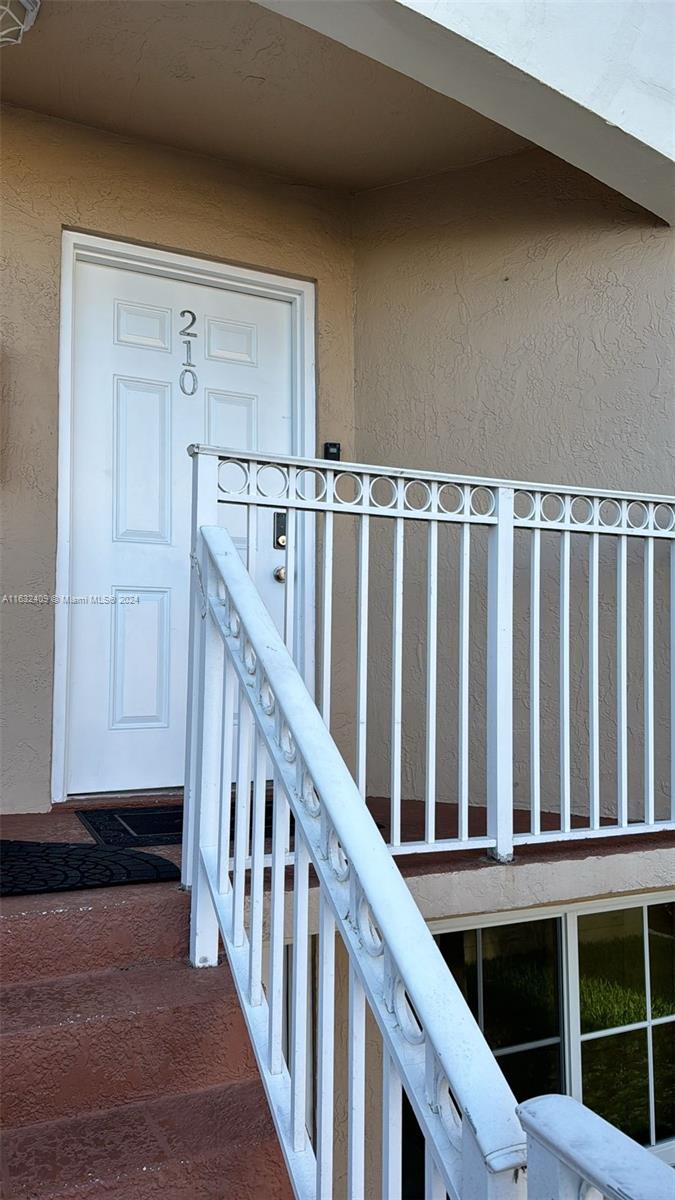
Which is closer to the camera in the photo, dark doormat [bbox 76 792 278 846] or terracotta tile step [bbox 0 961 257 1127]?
terracotta tile step [bbox 0 961 257 1127]

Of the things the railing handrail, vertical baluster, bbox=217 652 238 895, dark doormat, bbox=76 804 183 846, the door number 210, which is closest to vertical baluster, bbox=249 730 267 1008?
vertical baluster, bbox=217 652 238 895

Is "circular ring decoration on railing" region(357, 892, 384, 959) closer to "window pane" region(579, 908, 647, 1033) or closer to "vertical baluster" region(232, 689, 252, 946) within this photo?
"vertical baluster" region(232, 689, 252, 946)

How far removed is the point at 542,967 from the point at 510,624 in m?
1.34

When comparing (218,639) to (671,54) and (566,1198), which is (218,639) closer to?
(566,1198)

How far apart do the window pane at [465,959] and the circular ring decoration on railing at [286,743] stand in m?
1.75

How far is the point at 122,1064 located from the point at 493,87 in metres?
2.71

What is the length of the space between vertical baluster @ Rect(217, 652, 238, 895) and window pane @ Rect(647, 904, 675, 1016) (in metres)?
2.06

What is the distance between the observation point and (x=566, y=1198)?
0.91 m

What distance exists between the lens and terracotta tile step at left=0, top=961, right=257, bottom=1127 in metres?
1.82

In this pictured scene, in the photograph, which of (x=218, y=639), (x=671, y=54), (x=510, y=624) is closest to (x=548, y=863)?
(x=510, y=624)

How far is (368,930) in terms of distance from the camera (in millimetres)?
1382

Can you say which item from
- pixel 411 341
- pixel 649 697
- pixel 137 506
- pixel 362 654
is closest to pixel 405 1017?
pixel 362 654

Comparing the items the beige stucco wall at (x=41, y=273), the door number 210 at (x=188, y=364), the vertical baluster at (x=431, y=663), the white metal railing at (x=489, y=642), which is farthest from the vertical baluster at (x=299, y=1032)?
the door number 210 at (x=188, y=364)

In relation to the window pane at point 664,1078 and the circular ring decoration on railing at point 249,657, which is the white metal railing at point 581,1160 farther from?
the window pane at point 664,1078
